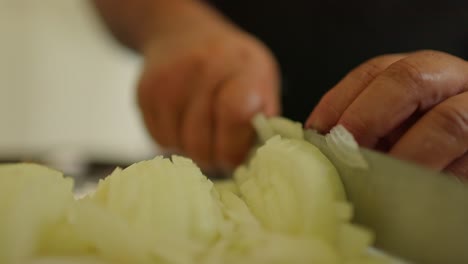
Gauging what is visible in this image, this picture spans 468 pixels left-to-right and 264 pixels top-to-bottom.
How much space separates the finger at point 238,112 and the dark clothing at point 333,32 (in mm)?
24

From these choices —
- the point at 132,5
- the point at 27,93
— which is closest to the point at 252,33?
the point at 132,5

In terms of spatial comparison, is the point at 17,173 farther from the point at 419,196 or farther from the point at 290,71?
the point at 290,71

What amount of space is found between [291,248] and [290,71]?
553mm

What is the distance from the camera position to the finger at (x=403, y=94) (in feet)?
0.99

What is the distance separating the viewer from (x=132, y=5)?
1062 mm

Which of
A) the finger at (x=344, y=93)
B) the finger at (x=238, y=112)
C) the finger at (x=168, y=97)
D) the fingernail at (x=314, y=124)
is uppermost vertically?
the finger at (x=344, y=93)

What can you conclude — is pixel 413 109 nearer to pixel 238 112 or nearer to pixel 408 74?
pixel 408 74

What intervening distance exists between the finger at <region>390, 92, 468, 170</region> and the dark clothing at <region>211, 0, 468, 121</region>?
0.20ft

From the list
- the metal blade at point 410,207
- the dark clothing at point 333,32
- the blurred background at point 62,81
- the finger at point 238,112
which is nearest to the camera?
the metal blade at point 410,207

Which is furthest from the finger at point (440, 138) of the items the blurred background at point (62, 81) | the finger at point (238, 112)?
the blurred background at point (62, 81)

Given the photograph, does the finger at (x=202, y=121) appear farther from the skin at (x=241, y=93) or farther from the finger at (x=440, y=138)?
the finger at (x=440, y=138)

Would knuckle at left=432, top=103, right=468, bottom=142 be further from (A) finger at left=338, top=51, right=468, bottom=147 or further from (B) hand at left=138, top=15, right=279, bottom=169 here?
(B) hand at left=138, top=15, right=279, bottom=169

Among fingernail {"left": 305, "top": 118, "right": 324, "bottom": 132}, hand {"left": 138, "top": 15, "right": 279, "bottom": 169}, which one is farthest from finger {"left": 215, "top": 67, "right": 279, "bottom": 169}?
fingernail {"left": 305, "top": 118, "right": 324, "bottom": 132}

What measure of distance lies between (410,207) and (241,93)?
0.36 metres
